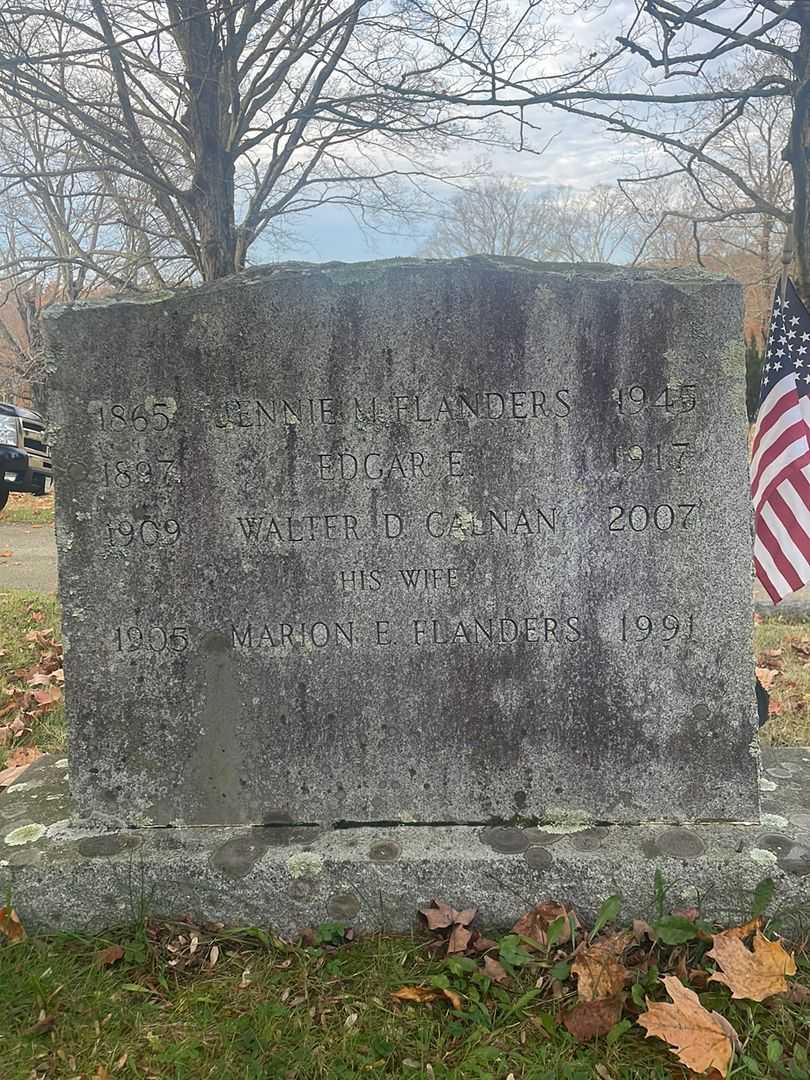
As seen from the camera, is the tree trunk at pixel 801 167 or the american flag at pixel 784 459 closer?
the american flag at pixel 784 459

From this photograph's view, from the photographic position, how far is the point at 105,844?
275cm

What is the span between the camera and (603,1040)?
2.11m

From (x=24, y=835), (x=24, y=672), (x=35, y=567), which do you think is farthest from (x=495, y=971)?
(x=35, y=567)

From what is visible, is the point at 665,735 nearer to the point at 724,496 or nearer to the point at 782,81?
the point at 724,496

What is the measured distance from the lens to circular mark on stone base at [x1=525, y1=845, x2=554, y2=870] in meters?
2.56

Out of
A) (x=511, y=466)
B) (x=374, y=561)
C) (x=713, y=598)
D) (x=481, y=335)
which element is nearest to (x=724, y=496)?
(x=713, y=598)

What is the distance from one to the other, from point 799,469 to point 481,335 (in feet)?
5.05

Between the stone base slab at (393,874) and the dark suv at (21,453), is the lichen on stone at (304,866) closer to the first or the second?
the stone base slab at (393,874)

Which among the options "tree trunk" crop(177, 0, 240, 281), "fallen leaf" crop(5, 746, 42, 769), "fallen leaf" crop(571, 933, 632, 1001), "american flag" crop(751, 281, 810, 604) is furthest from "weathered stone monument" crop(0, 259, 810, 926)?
"tree trunk" crop(177, 0, 240, 281)

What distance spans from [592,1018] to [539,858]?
52cm

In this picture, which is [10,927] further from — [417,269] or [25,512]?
[25,512]

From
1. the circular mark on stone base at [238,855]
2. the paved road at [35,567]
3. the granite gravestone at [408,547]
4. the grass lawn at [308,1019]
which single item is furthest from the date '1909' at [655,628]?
the paved road at [35,567]

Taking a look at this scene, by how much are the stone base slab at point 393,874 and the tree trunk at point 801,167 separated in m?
3.79

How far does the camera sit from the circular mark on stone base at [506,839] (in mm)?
2645
